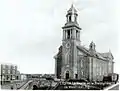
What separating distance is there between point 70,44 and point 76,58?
6.5 inches

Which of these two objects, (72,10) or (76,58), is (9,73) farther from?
(72,10)

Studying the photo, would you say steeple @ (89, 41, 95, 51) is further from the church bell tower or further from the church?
the church bell tower

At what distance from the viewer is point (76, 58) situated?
9.09 ft

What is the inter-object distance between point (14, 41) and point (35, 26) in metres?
0.29

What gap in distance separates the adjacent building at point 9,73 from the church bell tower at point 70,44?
510mm

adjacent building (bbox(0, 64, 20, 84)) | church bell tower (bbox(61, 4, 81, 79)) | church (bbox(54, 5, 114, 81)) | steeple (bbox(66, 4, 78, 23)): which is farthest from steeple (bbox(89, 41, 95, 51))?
adjacent building (bbox(0, 64, 20, 84))

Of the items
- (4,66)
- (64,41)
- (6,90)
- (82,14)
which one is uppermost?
(82,14)

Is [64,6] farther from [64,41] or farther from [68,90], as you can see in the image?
[68,90]

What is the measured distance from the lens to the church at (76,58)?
107 inches

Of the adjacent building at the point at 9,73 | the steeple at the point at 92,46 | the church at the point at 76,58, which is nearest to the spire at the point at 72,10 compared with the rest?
the church at the point at 76,58

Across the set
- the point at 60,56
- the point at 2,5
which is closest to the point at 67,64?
the point at 60,56

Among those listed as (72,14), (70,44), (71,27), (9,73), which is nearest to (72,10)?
(72,14)

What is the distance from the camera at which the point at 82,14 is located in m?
2.75

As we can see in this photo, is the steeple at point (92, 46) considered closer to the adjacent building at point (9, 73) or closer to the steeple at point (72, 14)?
the steeple at point (72, 14)
